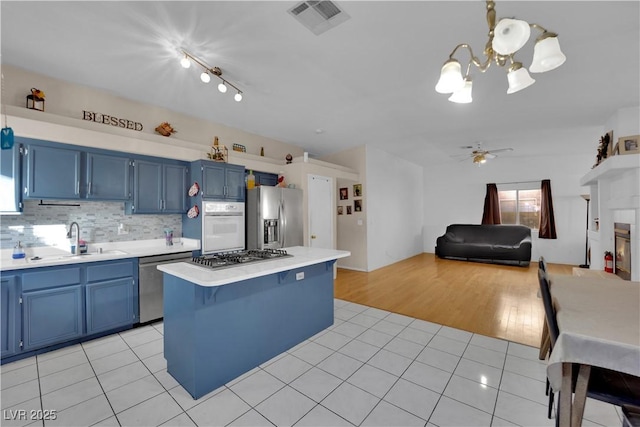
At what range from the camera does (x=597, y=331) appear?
1.28m

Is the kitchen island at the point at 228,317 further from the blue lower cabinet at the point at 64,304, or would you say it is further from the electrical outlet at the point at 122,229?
the electrical outlet at the point at 122,229

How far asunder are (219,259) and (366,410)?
160cm

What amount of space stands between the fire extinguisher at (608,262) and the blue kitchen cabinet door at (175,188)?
254 inches

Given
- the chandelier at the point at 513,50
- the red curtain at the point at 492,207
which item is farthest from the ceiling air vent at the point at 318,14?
the red curtain at the point at 492,207

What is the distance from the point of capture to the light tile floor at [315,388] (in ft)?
5.49

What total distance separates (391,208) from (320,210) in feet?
8.39

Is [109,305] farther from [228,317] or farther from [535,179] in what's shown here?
[535,179]

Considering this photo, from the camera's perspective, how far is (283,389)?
195 cm

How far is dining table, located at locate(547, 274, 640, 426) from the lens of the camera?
117 cm

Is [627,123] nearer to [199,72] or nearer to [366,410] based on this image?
[366,410]

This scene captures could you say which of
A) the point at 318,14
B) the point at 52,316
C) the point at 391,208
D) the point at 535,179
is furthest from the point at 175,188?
the point at 535,179

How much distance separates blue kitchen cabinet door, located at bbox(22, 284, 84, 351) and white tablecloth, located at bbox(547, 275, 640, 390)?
151 inches

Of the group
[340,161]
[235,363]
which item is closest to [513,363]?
[235,363]

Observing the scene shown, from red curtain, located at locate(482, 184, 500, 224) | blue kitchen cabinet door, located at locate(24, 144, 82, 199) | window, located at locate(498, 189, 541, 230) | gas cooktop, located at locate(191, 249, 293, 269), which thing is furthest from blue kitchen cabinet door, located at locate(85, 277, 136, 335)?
window, located at locate(498, 189, 541, 230)
